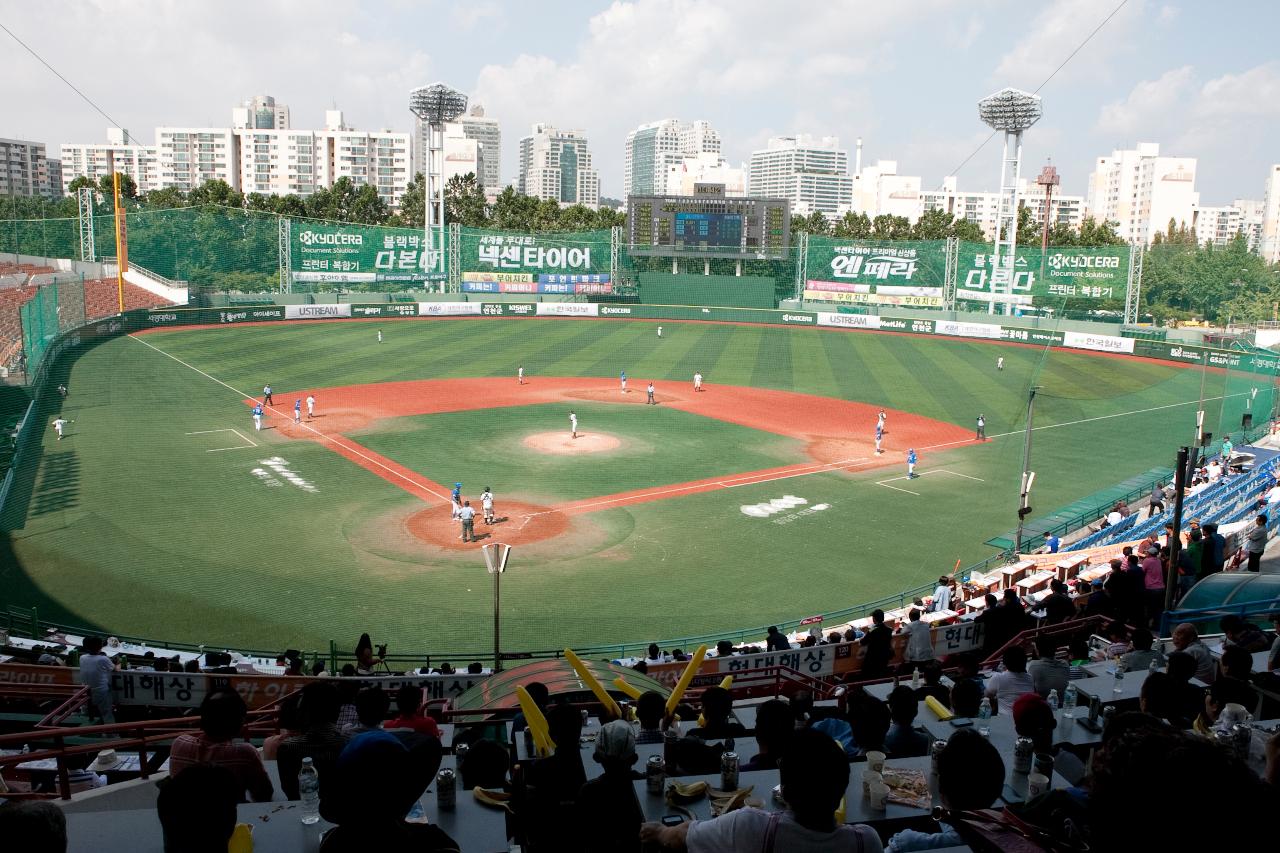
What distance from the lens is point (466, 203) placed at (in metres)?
109

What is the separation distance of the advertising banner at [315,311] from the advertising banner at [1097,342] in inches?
2130

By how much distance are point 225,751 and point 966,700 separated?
5.56 m

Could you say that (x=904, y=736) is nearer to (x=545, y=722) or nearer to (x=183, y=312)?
(x=545, y=722)

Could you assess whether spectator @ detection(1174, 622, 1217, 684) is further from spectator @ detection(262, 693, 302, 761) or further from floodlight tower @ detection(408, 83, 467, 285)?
floodlight tower @ detection(408, 83, 467, 285)

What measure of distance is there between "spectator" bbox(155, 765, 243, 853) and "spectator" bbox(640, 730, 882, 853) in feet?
→ 6.80

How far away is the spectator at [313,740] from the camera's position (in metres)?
5.94

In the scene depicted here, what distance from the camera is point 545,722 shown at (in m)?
Answer: 5.76

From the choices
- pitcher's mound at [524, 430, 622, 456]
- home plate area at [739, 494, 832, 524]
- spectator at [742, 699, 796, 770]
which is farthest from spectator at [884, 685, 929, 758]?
pitcher's mound at [524, 430, 622, 456]

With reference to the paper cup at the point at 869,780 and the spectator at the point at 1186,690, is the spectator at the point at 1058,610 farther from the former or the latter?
the paper cup at the point at 869,780

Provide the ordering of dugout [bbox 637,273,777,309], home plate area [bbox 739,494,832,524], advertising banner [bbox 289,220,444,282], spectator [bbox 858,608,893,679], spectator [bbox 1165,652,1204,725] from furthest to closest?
dugout [bbox 637,273,777,309]
advertising banner [bbox 289,220,444,282]
home plate area [bbox 739,494,832,524]
spectator [bbox 858,608,893,679]
spectator [bbox 1165,652,1204,725]

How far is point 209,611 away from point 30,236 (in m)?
60.6

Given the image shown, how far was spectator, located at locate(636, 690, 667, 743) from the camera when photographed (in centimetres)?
666

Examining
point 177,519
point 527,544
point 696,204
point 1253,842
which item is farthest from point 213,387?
point 1253,842

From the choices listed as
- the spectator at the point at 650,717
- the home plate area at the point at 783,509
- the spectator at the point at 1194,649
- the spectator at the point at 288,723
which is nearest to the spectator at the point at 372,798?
the spectator at the point at 288,723
